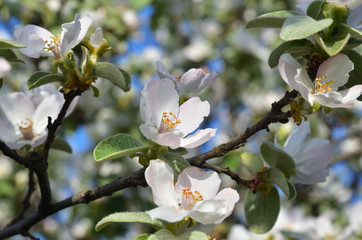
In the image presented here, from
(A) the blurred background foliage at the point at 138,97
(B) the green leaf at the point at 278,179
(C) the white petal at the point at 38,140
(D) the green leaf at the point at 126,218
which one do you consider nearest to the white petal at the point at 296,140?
(B) the green leaf at the point at 278,179

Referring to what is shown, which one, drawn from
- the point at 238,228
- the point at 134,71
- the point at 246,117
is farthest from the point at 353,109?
the point at 238,228

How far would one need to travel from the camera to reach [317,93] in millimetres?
865

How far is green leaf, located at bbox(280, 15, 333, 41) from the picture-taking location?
811 millimetres

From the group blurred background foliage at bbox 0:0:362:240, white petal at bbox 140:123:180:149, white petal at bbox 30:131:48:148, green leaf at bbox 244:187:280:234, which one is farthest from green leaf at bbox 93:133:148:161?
blurred background foliage at bbox 0:0:362:240

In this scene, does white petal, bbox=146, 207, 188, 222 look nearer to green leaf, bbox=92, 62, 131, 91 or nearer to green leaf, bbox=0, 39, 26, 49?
green leaf, bbox=92, 62, 131, 91

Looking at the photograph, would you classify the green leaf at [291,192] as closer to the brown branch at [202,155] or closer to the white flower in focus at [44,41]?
the brown branch at [202,155]

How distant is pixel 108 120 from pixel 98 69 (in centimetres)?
195

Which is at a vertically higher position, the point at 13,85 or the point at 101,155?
the point at 101,155

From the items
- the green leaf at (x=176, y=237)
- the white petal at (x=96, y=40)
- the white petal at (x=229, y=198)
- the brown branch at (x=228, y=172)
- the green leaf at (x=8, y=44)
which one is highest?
the green leaf at (x=8, y=44)

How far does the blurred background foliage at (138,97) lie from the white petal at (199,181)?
1.31m

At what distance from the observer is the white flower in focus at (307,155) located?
44.4 inches

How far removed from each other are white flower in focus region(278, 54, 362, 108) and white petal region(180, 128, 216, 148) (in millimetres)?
166

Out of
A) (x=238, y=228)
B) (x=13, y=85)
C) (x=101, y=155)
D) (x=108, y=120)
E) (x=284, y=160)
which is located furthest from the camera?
(x=108, y=120)

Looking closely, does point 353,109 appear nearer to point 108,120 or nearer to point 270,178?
point 108,120
